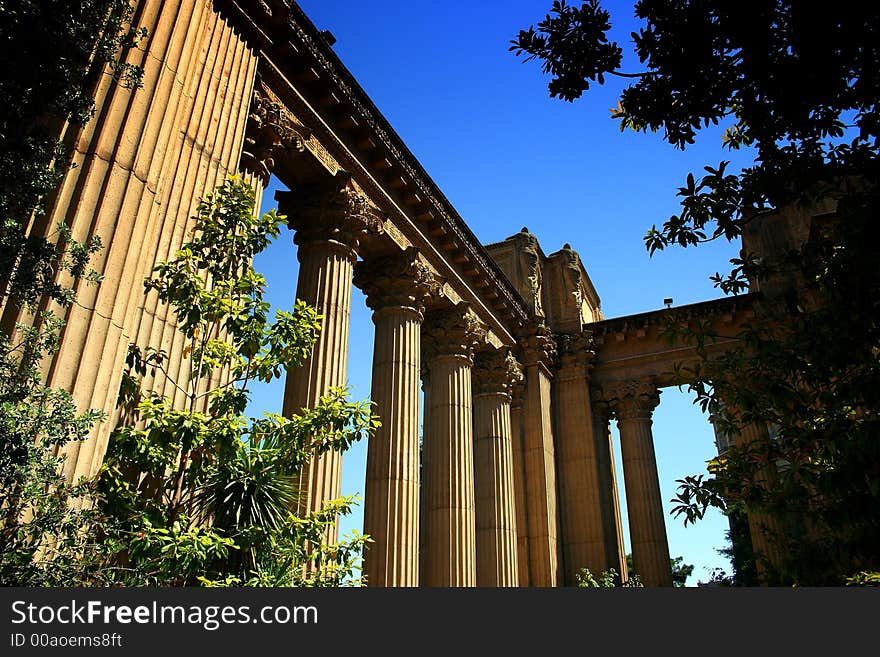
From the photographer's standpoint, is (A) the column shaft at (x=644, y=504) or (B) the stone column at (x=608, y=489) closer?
(A) the column shaft at (x=644, y=504)

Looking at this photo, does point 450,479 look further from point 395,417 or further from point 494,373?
point 494,373

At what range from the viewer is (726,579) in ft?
182

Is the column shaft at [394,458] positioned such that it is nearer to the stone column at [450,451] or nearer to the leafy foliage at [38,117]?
the stone column at [450,451]

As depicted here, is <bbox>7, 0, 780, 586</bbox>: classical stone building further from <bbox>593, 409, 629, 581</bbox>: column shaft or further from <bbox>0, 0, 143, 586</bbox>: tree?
<bbox>0, 0, 143, 586</bbox>: tree

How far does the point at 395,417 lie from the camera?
18.2 metres

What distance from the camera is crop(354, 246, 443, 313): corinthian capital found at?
65.6 feet

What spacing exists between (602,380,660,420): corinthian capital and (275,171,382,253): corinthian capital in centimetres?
1639

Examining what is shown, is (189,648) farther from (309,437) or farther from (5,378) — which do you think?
(309,437)

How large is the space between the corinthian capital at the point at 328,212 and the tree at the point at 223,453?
7459 mm

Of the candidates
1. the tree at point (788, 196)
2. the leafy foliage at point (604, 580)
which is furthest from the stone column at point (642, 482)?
the tree at point (788, 196)

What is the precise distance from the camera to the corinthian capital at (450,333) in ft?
76.0

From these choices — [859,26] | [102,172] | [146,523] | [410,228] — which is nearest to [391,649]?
[146,523]

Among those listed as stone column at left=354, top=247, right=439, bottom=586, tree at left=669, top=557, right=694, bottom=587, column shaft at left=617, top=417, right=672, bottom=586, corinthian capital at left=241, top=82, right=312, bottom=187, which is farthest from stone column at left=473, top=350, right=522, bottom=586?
tree at left=669, top=557, right=694, bottom=587

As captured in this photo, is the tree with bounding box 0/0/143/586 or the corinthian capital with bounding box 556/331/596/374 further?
the corinthian capital with bounding box 556/331/596/374
